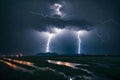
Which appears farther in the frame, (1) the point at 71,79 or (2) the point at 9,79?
(1) the point at 71,79

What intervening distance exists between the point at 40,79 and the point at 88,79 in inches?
325

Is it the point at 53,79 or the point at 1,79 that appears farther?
the point at 53,79

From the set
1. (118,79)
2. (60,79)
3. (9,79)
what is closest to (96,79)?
(118,79)

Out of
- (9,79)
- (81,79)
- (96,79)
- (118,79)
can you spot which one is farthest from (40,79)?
(118,79)

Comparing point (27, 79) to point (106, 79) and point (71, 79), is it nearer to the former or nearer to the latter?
point (71, 79)

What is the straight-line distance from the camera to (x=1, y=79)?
25766 mm

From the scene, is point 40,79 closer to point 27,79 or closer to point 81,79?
point 27,79

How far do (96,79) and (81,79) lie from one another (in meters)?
2.58

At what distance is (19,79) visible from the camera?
2702 centimetres

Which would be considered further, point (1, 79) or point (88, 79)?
point (88, 79)

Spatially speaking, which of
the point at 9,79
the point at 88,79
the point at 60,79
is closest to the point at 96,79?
the point at 88,79

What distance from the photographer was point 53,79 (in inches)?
1102

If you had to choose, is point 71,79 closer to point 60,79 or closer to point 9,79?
point 60,79

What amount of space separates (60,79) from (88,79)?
4.86m
